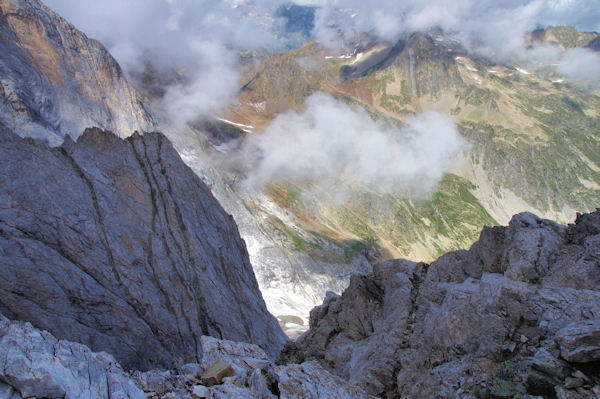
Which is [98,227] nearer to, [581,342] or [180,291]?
[180,291]

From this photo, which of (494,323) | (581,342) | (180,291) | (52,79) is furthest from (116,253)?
(581,342)

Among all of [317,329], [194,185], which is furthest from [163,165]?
[317,329]

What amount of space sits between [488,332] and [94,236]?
72.9 ft

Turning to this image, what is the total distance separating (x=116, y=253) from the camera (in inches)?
974

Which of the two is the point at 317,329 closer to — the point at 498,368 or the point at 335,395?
the point at 335,395

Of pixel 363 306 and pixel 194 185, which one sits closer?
pixel 363 306

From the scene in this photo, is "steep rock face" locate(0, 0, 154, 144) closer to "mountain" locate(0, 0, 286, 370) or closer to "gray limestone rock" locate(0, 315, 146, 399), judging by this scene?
"mountain" locate(0, 0, 286, 370)

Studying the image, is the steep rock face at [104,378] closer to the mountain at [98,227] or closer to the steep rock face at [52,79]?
the mountain at [98,227]

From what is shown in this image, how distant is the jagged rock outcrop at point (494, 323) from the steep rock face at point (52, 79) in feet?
80.2

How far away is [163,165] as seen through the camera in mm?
33719

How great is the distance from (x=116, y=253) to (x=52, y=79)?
18.3m

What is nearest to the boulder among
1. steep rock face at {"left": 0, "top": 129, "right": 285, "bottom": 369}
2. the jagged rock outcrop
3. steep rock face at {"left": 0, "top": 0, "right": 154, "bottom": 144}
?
the jagged rock outcrop

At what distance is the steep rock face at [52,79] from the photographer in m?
26.0

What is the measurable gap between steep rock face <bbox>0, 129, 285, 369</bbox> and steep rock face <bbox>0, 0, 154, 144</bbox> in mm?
3025
